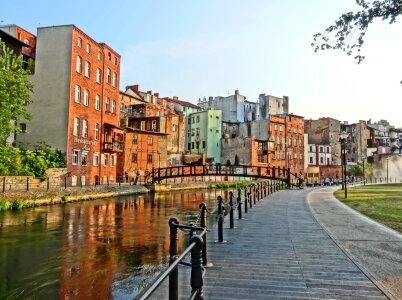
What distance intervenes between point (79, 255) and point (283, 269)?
7187 mm

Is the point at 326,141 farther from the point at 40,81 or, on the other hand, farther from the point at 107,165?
the point at 40,81

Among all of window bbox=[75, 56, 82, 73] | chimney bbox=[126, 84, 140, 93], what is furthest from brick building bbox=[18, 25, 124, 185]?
chimney bbox=[126, 84, 140, 93]

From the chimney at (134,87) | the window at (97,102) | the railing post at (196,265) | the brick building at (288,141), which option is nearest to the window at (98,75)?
the window at (97,102)

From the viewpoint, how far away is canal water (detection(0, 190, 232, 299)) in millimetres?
7941

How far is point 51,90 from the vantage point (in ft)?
122

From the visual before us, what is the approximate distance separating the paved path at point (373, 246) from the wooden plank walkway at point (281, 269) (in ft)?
0.75

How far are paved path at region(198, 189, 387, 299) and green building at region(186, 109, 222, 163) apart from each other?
225ft

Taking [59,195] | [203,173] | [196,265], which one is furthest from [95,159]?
[196,265]

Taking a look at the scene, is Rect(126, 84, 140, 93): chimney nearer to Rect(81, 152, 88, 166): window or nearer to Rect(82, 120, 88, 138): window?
Rect(82, 120, 88, 138): window

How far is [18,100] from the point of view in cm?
2462

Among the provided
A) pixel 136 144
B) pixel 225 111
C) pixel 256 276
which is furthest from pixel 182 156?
pixel 256 276

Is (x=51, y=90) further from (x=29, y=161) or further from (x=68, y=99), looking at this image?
(x=29, y=161)

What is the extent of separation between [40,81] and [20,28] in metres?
9.26

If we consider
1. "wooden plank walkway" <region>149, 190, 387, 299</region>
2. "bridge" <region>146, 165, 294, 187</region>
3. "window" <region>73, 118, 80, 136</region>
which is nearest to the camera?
"wooden plank walkway" <region>149, 190, 387, 299</region>
